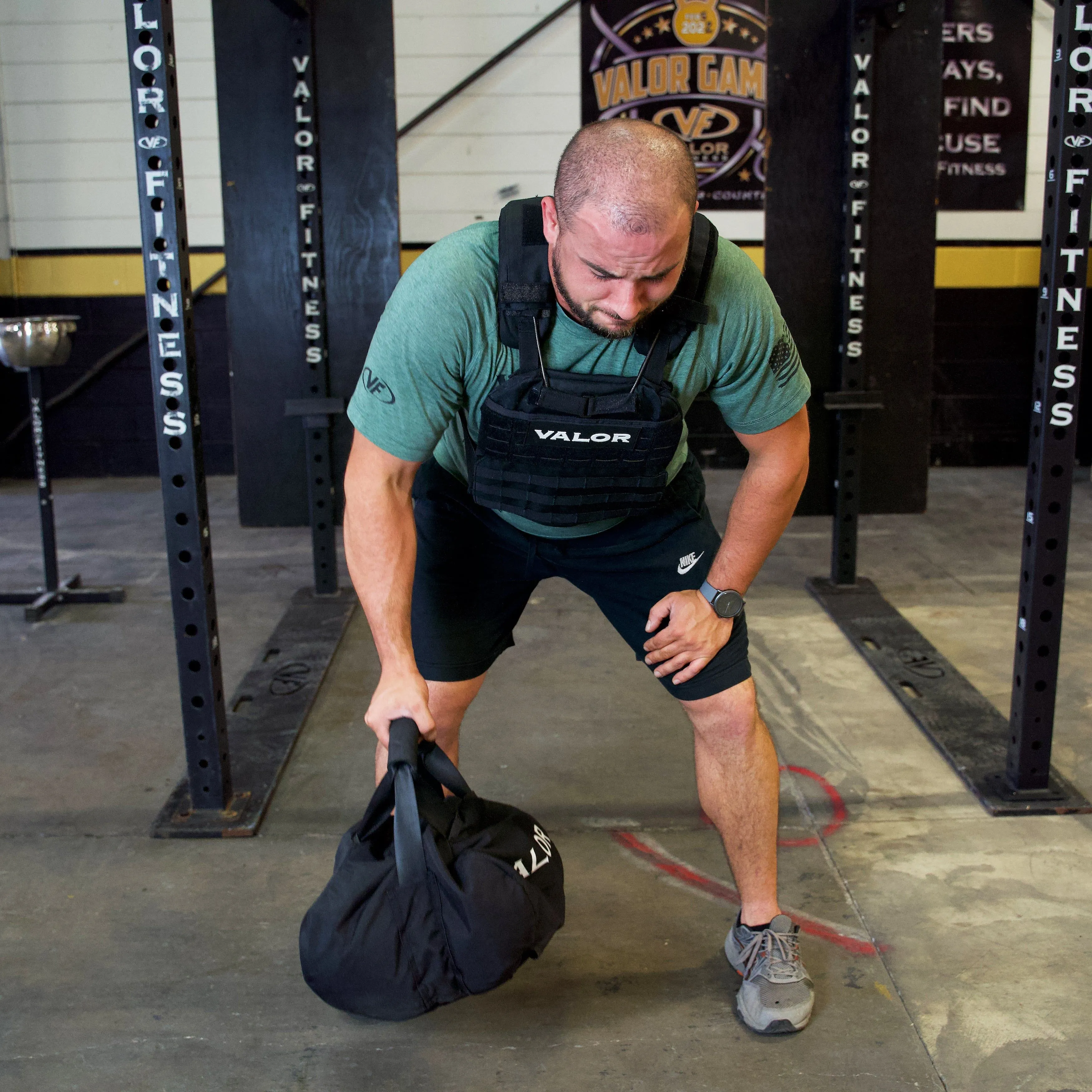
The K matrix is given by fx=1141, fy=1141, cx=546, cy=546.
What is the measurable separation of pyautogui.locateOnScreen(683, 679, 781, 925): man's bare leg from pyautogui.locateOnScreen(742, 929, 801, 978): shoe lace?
1.7 inches

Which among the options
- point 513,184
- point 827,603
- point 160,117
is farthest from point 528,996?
point 513,184

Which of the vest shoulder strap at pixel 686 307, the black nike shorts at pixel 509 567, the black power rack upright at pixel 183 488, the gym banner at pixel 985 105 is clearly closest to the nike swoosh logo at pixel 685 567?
the black nike shorts at pixel 509 567

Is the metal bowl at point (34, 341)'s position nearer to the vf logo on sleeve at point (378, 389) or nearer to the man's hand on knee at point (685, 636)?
the vf logo on sleeve at point (378, 389)

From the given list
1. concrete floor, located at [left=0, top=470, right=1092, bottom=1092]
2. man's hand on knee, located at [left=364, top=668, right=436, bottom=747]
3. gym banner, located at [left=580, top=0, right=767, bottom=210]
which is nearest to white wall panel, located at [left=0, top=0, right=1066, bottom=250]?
gym banner, located at [left=580, top=0, right=767, bottom=210]

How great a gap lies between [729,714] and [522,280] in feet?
2.67

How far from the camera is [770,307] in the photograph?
1872 millimetres

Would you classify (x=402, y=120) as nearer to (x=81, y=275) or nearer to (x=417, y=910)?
(x=81, y=275)

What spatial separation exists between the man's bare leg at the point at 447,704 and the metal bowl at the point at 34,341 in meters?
2.56

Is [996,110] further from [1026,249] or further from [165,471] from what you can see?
[165,471]

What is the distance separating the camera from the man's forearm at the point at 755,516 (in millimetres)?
1979

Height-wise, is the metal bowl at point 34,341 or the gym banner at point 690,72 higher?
the gym banner at point 690,72

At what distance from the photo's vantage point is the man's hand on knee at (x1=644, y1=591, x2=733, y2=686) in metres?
1.93

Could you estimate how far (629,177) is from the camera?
1598 mm

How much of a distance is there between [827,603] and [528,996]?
8.19 feet
